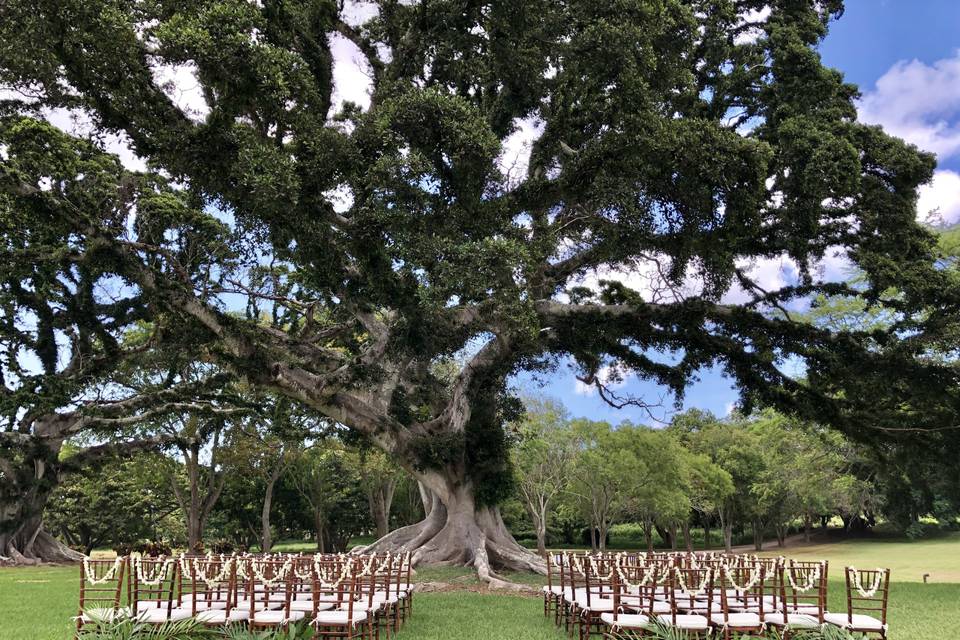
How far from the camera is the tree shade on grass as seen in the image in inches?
321

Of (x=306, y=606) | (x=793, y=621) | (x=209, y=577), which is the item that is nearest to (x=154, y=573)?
(x=209, y=577)

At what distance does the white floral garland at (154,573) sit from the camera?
653 cm

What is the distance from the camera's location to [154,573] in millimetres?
6961

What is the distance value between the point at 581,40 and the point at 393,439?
34.0ft

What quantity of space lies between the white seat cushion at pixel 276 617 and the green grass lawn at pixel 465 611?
1.81 metres

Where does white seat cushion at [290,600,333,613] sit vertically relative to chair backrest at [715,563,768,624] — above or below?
below

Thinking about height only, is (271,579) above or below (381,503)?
above

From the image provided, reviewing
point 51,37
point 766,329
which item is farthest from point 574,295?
point 51,37

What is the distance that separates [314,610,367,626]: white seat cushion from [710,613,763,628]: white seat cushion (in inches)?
135

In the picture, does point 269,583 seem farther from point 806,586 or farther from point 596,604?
point 806,586

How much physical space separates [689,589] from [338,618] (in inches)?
139

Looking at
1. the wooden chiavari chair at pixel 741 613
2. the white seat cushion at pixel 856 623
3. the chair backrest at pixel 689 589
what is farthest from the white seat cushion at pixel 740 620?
the white seat cushion at pixel 856 623

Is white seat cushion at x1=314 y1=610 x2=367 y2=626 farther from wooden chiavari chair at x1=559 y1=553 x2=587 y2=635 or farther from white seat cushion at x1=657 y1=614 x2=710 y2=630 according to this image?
white seat cushion at x1=657 y1=614 x2=710 y2=630

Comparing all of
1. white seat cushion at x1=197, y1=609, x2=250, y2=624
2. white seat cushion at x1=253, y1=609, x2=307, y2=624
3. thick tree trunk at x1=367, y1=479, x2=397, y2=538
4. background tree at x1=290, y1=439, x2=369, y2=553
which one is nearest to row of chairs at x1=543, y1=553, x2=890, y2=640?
white seat cushion at x1=253, y1=609, x2=307, y2=624
